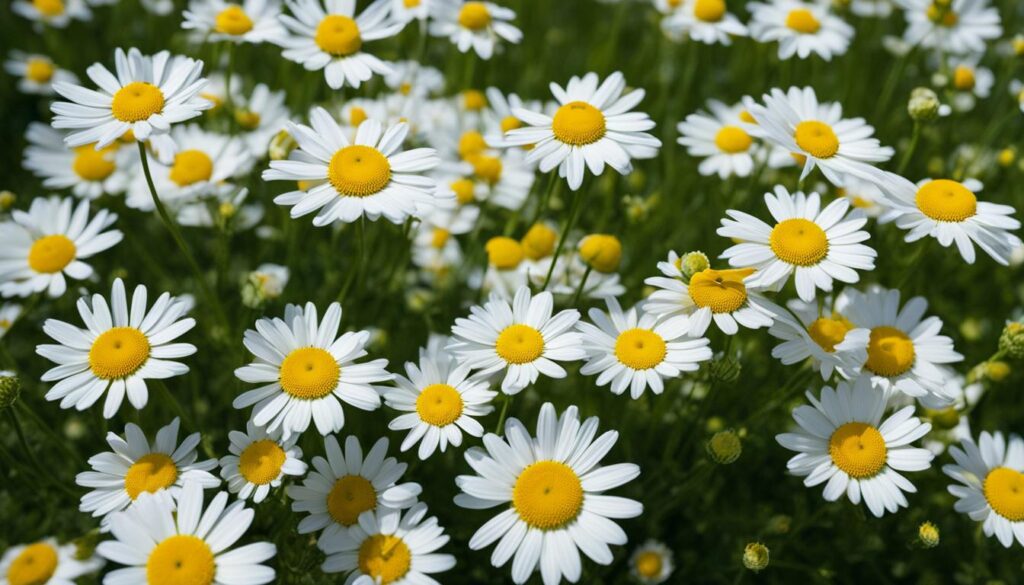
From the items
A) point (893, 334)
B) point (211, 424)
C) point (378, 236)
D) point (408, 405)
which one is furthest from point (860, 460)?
point (211, 424)

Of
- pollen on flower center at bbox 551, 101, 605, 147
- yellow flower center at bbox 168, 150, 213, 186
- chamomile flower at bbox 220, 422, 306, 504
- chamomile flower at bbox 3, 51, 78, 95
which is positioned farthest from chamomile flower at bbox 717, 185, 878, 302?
chamomile flower at bbox 3, 51, 78, 95

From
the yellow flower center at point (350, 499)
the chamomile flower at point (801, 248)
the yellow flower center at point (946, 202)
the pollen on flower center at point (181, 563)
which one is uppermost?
the yellow flower center at point (946, 202)

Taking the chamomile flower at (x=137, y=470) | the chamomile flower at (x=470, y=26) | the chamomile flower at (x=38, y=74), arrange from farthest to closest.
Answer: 1. the chamomile flower at (x=38, y=74)
2. the chamomile flower at (x=470, y=26)
3. the chamomile flower at (x=137, y=470)

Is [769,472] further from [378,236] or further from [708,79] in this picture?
[708,79]

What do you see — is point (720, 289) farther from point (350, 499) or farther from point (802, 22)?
point (802, 22)

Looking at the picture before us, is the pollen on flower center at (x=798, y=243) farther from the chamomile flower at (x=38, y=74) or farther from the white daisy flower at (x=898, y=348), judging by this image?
the chamomile flower at (x=38, y=74)

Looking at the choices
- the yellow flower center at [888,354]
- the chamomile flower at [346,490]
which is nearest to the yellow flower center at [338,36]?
the chamomile flower at [346,490]

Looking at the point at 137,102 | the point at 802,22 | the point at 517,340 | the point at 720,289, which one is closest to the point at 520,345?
the point at 517,340
